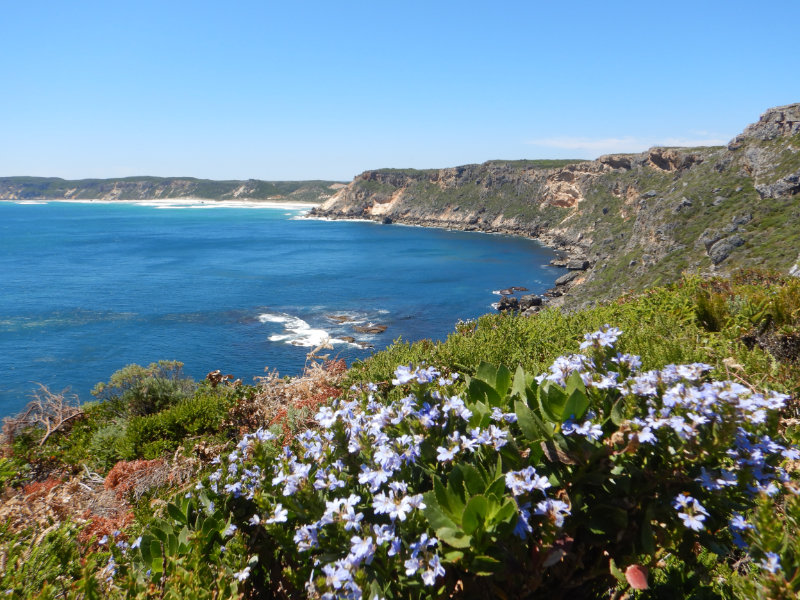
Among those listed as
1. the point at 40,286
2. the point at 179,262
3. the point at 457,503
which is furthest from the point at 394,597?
the point at 179,262

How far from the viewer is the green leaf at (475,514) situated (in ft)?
6.15

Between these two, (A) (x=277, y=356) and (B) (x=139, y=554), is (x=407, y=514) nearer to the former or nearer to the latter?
(B) (x=139, y=554)

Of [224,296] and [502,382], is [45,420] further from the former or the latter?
[224,296]

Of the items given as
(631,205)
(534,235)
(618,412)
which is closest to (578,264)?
(631,205)

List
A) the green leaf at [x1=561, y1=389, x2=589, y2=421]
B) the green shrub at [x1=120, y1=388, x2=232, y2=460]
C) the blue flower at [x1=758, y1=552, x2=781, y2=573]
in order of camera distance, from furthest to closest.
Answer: the green shrub at [x1=120, y1=388, x2=232, y2=460] → the green leaf at [x1=561, y1=389, x2=589, y2=421] → the blue flower at [x1=758, y1=552, x2=781, y2=573]

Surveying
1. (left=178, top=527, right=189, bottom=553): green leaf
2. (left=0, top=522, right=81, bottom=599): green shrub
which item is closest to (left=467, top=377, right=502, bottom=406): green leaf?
(left=178, top=527, right=189, bottom=553): green leaf

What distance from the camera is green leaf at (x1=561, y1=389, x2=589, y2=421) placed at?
2064 mm

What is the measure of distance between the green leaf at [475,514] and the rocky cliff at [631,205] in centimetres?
965

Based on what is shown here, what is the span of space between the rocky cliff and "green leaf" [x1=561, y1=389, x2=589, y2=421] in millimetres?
9159

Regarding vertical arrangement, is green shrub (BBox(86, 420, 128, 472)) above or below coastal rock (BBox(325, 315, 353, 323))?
above

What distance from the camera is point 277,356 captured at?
3922cm

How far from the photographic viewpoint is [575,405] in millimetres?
2113

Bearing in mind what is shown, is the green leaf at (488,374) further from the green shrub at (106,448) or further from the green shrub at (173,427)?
the green shrub at (106,448)

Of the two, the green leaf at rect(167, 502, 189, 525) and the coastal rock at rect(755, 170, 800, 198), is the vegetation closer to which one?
the green leaf at rect(167, 502, 189, 525)
